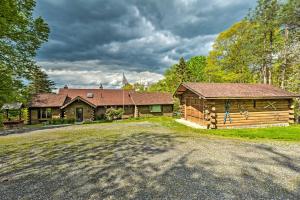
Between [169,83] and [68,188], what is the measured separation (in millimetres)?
41820

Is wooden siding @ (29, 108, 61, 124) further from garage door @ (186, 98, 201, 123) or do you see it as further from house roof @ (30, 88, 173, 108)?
garage door @ (186, 98, 201, 123)

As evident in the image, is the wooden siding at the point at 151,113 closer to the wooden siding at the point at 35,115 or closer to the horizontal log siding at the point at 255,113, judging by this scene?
the wooden siding at the point at 35,115

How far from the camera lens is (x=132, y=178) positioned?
5230 mm

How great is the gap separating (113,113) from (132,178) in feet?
69.8

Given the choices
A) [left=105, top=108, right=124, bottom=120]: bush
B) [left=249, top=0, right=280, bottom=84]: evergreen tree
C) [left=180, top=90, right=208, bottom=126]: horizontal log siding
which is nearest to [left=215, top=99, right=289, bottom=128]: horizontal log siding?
[left=180, top=90, right=208, bottom=126]: horizontal log siding

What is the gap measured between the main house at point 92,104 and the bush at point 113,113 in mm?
1897

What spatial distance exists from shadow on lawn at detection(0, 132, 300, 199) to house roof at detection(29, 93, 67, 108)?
20676 millimetres

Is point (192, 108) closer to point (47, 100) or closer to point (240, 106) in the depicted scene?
point (240, 106)

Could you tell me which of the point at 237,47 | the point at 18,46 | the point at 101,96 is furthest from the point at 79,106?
the point at 237,47

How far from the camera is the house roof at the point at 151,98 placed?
29891mm

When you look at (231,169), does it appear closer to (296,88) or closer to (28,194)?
(28,194)

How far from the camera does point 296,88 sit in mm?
17844

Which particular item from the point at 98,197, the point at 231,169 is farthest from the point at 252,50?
the point at 98,197

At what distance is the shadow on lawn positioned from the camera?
→ 14.3 ft
